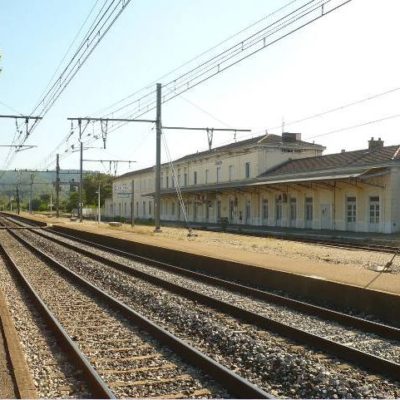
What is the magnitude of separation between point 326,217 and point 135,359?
3574cm

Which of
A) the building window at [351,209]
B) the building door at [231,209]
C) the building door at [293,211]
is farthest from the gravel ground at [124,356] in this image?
the building door at [231,209]

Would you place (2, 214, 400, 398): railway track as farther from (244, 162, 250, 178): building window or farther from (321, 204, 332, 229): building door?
(244, 162, 250, 178): building window

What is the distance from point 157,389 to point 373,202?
1293 inches

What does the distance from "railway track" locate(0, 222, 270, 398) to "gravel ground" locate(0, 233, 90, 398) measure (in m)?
0.23

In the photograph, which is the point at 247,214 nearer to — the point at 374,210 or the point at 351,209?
the point at 351,209

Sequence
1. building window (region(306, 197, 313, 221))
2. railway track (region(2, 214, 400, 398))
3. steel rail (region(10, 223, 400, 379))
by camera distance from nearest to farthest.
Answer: steel rail (region(10, 223, 400, 379))
railway track (region(2, 214, 400, 398))
building window (region(306, 197, 313, 221))

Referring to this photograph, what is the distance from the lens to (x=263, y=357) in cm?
792

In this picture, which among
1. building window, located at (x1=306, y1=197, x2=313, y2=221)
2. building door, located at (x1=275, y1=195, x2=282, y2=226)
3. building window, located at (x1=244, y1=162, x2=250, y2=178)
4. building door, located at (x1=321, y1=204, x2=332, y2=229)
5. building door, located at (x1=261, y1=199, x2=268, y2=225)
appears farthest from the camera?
building window, located at (x1=244, y1=162, x2=250, y2=178)

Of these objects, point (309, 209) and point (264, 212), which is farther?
point (264, 212)

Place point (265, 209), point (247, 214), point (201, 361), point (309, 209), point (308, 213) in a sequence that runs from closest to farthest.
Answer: point (201, 361) → point (309, 209) → point (308, 213) → point (265, 209) → point (247, 214)

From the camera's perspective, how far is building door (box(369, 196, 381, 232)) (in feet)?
122

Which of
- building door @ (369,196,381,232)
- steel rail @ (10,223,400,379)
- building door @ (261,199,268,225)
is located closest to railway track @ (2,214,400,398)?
steel rail @ (10,223,400,379)

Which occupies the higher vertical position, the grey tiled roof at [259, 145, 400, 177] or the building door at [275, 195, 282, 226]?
the grey tiled roof at [259, 145, 400, 177]

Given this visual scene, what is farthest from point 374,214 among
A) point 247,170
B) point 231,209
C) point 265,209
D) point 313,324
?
point 313,324
